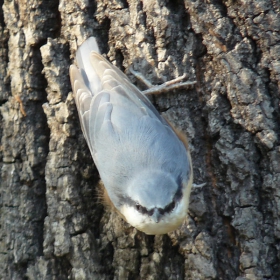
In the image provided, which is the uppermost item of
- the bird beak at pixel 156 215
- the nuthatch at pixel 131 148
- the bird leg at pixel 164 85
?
the bird leg at pixel 164 85

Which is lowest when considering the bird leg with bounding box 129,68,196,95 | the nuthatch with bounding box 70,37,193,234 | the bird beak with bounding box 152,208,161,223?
the bird beak with bounding box 152,208,161,223

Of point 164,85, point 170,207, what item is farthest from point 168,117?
point 170,207

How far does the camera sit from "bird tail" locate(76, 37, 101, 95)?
294cm

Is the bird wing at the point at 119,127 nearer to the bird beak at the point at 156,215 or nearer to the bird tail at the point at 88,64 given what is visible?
the bird tail at the point at 88,64

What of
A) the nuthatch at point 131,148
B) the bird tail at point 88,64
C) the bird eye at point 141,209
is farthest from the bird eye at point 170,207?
the bird tail at point 88,64

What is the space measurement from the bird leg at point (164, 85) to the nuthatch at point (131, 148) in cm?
6

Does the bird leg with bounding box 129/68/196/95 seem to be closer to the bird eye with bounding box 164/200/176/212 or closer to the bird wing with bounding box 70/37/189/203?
the bird wing with bounding box 70/37/189/203

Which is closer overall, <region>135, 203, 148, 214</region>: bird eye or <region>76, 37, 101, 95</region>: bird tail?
<region>135, 203, 148, 214</region>: bird eye

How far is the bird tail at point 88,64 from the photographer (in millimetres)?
2941

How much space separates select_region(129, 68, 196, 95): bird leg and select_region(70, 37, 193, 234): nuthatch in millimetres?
61

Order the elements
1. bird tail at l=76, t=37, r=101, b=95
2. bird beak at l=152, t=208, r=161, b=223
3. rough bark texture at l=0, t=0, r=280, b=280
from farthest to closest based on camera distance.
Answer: bird tail at l=76, t=37, r=101, b=95 → rough bark texture at l=0, t=0, r=280, b=280 → bird beak at l=152, t=208, r=161, b=223

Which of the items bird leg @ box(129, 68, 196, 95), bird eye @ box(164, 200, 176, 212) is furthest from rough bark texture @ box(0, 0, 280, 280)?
bird eye @ box(164, 200, 176, 212)

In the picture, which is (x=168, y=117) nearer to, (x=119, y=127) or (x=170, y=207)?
(x=119, y=127)

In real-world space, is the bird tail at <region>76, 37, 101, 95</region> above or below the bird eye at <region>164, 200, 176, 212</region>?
above
